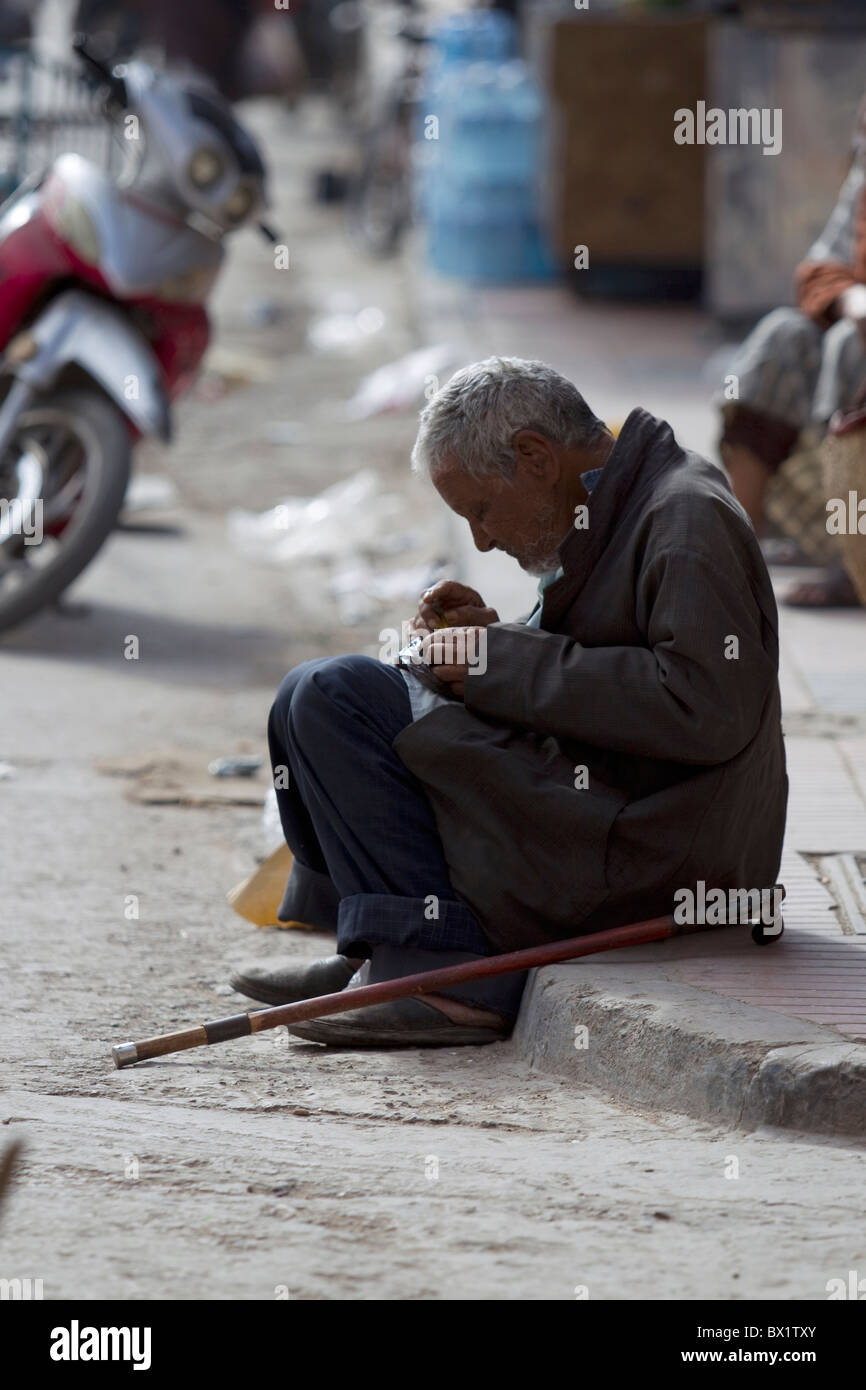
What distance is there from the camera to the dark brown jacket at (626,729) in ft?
8.98

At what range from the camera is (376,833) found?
2.99 metres

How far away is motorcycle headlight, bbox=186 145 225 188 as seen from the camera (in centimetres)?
563

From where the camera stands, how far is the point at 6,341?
5805 mm

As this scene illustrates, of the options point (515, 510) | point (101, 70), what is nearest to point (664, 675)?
point (515, 510)

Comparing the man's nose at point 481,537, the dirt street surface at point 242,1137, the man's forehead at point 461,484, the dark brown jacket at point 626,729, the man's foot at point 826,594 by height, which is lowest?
the dirt street surface at point 242,1137

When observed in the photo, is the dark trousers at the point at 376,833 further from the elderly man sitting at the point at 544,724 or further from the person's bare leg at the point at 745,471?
the person's bare leg at the point at 745,471

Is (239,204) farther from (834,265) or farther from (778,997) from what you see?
(778,997)

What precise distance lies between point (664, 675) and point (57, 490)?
322 cm

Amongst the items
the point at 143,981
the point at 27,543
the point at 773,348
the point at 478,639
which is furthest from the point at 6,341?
the point at 478,639

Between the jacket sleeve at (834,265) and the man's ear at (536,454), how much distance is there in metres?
2.22

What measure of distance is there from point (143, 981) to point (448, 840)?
2.33 ft

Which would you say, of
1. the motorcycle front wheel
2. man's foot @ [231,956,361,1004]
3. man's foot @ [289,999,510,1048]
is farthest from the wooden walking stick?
the motorcycle front wheel

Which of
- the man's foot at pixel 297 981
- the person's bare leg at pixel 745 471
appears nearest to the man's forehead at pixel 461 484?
the man's foot at pixel 297 981

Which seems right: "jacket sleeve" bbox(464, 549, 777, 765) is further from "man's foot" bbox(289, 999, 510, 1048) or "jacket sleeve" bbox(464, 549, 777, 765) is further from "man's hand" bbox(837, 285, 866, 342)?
"man's hand" bbox(837, 285, 866, 342)
